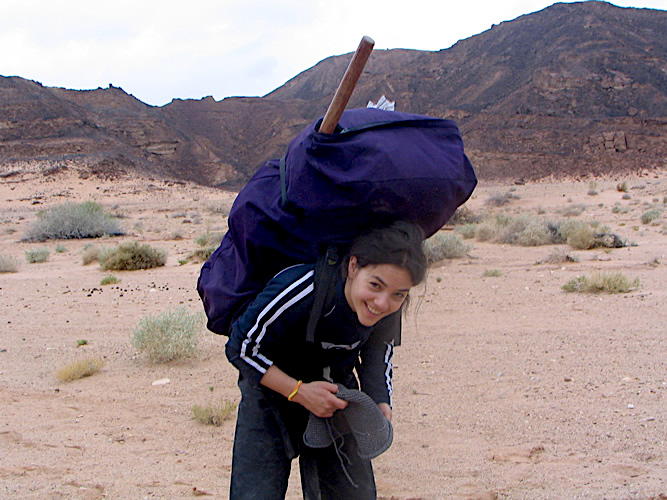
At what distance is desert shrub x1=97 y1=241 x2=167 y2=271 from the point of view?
11.5 metres

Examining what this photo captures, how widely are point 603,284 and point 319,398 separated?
6.83 meters

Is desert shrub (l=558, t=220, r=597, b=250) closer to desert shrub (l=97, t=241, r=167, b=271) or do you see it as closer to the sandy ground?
the sandy ground

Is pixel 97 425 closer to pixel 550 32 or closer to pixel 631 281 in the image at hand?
pixel 631 281

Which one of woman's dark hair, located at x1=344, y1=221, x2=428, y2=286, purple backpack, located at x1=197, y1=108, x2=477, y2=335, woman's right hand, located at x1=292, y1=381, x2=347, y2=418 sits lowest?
woman's right hand, located at x1=292, y1=381, x2=347, y2=418

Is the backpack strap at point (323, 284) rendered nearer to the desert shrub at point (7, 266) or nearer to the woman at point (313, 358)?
the woman at point (313, 358)

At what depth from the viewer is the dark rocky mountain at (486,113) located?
4916cm

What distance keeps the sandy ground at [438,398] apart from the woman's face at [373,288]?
16 cm

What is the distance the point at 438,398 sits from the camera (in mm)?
4617

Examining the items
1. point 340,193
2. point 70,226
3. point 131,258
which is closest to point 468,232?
point 131,258

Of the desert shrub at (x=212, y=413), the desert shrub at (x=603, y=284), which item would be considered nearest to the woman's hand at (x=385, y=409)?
the desert shrub at (x=212, y=413)

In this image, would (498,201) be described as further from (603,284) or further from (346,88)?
(346,88)

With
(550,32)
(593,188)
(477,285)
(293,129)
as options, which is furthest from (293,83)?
(477,285)

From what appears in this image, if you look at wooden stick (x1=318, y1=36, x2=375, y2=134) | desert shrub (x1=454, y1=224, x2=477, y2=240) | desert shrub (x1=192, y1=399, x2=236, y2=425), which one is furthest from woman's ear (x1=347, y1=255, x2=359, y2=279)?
desert shrub (x1=454, y1=224, x2=477, y2=240)

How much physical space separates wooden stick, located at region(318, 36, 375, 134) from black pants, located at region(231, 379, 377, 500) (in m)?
0.90
